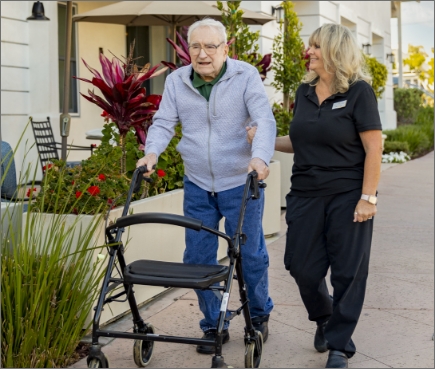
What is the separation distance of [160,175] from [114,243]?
2417mm

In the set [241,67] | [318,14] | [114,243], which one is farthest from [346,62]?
[318,14]

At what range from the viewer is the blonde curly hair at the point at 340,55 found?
4.19 metres

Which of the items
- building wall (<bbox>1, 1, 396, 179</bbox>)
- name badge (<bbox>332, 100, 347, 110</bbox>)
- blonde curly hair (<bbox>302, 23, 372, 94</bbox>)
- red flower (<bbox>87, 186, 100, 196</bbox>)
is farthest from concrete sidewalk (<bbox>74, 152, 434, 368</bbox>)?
building wall (<bbox>1, 1, 396, 179</bbox>)

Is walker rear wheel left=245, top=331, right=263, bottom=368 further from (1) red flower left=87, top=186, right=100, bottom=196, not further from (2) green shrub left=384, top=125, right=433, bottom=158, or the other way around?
(2) green shrub left=384, top=125, right=433, bottom=158

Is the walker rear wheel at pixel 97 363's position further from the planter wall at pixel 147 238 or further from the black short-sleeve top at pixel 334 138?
the black short-sleeve top at pixel 334 138

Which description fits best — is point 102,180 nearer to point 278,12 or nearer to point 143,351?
point 143,351

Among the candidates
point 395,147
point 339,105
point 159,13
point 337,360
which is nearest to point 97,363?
point 337,360

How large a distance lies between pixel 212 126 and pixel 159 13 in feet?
20.3

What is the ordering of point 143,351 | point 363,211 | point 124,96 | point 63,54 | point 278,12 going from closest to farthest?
point 363,211 < point 143,351 < point 124,96 < point 63,54 < point 278,12

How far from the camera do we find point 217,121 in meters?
4.33

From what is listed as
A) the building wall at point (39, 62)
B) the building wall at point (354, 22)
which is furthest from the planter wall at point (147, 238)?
the building wall at point (354, 22)

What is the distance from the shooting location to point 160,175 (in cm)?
613

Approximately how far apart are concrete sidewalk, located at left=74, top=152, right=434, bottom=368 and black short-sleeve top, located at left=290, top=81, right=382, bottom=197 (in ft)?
3.49

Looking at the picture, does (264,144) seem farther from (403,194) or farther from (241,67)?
(403,194)
